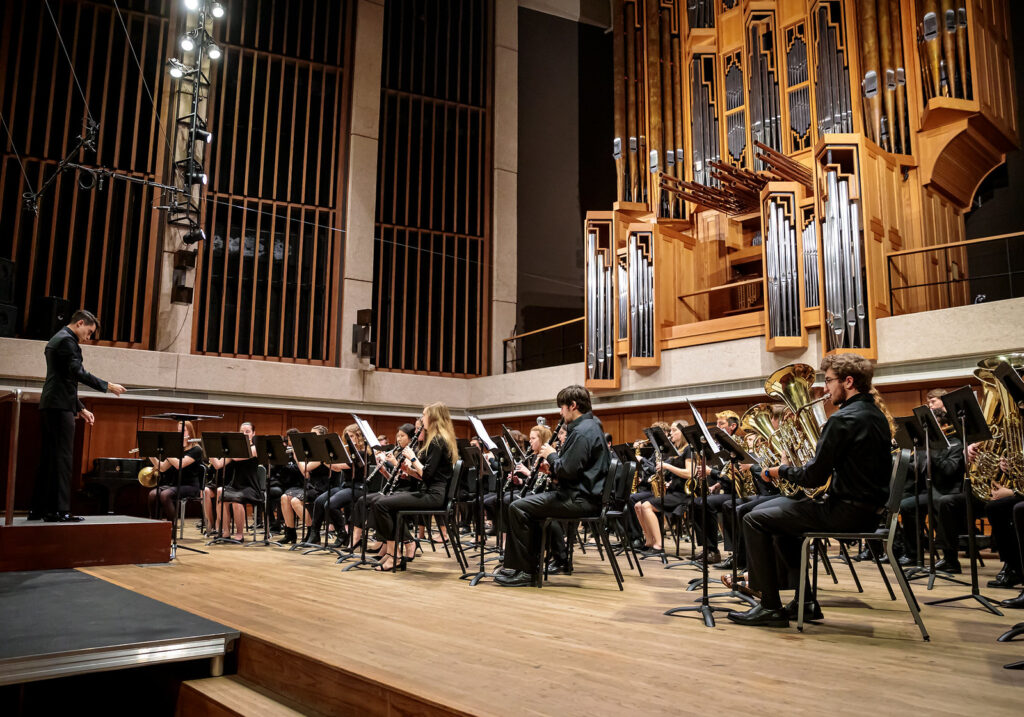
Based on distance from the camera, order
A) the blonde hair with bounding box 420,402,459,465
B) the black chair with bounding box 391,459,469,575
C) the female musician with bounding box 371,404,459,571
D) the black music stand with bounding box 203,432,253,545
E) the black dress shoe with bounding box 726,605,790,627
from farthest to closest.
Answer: the black music stand with bounding box 203,432,253,545 < the blonde hair with bounding box 420,402,459,465 < the female musician with bounding box 371,404,459,571 < the black chair with bounding box 391,459,469,575 < the black dress shoe with bounding box 726,605,790,627

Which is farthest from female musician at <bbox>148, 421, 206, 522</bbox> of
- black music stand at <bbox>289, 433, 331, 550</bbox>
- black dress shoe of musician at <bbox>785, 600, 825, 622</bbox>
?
black dress shoe of musician at <bbox>785, 600, 825, 622</bbox>

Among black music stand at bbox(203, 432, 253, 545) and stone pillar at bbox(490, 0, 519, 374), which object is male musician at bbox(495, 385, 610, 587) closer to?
black music stand at bbox(203, 432, 253, 545)

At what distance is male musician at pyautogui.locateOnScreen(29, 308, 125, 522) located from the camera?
539 centimetres

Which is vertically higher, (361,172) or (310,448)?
(361,172)

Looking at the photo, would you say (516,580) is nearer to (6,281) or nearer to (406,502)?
(406,502)

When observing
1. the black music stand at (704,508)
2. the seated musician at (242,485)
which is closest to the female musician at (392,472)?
the seated musician at (242,485)

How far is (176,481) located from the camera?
855 centimetres

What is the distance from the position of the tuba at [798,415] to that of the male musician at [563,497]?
117cm

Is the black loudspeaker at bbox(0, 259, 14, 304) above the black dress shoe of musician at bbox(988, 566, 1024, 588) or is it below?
above

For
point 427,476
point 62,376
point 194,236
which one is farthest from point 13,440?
point 194,236

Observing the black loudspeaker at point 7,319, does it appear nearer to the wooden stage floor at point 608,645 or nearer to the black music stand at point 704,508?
the wooden stage floor at point 608,645

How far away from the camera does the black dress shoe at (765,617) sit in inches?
142

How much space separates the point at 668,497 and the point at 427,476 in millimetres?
2306

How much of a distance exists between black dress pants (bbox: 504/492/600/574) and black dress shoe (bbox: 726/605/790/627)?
141 centimetres
